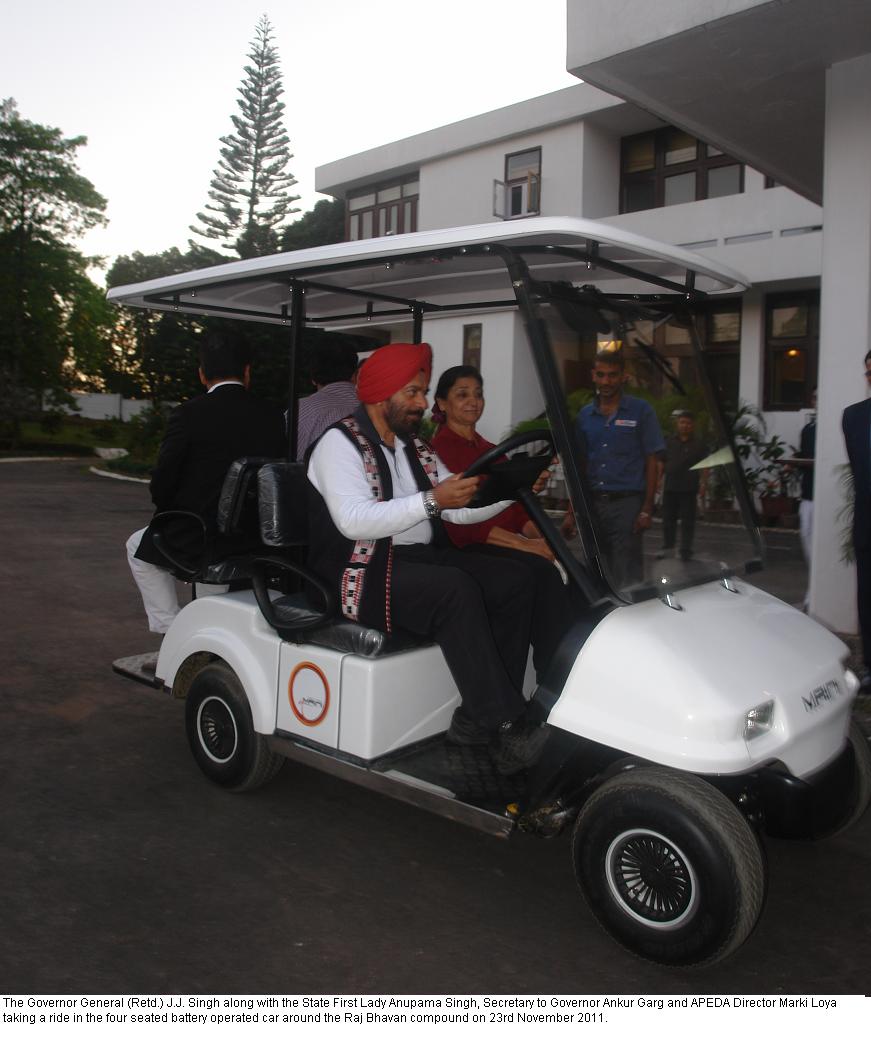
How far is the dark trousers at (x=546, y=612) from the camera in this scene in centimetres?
334

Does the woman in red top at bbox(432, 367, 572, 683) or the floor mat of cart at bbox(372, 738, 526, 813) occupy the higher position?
the woman in red top at bbox(432, 367, 572, 683)

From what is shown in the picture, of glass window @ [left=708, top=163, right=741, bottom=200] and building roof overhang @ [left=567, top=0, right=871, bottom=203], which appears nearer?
building roof overhang @ [left=567, top=0, right=871, bottom=203]

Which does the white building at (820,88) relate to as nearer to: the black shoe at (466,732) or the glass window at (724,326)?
Answer: the black shoe at (466,732)

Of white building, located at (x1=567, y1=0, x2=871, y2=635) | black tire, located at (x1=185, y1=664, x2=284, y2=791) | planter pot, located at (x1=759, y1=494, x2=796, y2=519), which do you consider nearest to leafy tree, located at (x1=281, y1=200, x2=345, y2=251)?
planter pot, located at (x1=759, y1=494, x2=796, y2=519)

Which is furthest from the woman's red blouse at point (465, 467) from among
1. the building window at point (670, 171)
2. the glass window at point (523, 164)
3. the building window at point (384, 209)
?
the building window at point (384, 209)

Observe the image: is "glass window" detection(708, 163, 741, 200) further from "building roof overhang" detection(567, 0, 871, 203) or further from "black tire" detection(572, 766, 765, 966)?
"black tire" detection(572, 766, 765, 966)

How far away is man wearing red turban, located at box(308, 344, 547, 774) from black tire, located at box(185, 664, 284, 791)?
0.60 meters

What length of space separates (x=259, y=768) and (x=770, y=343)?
14.4 meters

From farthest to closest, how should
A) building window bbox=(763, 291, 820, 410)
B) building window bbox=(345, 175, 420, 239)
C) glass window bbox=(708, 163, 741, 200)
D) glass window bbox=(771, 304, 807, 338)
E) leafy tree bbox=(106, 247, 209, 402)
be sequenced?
leafy tree bbox=(106, 247, 209, 402), building window bbox=(345, 175, 420, 239), glass window bbox=(708, 163, 741, 200), glass window bbox=(771, 304, 807, 338), building window bbox=(763, 291, 820, 410)

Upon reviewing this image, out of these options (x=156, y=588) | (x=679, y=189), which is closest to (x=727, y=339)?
(x=679, y=189)

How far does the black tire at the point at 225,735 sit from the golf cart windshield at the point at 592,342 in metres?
1.17

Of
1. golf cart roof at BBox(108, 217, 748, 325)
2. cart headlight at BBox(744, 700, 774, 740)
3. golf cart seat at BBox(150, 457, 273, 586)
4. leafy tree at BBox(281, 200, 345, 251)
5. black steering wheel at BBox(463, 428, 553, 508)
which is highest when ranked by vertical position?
leafy tree at BBox(281, 200, 345, 251)

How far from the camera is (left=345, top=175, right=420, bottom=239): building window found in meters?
22.1

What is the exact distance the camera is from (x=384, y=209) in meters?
22.8
